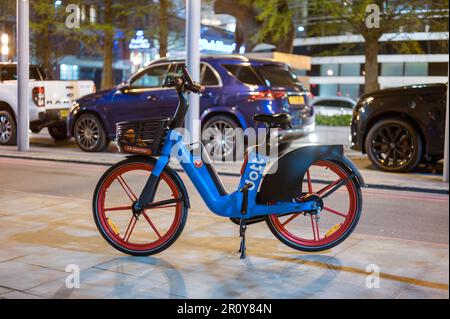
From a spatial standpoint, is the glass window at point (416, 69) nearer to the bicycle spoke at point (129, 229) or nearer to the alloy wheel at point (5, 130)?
the alloy wheel at point (5, 130)

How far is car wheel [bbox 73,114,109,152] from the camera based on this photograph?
13008 mm

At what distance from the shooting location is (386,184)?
9125mm

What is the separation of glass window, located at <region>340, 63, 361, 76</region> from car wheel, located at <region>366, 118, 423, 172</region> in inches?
2560

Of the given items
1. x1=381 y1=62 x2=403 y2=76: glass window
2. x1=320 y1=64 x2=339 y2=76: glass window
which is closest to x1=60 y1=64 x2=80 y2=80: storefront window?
x1=320 y1=64 x2=339 y2=76: glass window

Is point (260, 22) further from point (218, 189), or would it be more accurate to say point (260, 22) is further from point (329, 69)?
point (329, 69)

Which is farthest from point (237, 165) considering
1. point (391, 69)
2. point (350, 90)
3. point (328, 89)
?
point (328, 89)

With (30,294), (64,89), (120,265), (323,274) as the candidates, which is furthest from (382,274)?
(64,89)

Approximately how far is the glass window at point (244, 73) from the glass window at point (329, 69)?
65.4 m

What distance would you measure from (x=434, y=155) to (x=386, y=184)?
51.2 inches

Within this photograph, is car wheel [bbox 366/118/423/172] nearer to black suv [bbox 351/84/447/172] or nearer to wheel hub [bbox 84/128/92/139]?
black suv [bbox 351/84/447/172]

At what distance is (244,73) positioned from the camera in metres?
12.0
